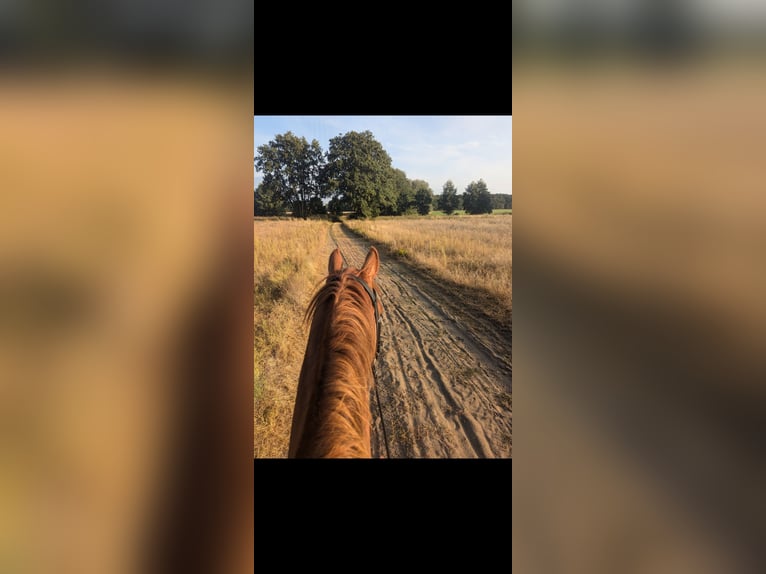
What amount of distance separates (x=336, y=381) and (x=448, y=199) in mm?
15267

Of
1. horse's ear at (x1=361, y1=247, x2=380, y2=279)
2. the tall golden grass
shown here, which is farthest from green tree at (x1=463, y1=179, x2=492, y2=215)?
horse's ear at (x1=361, y1=247, x2=380, y2=279)

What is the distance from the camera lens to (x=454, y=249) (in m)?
8.41

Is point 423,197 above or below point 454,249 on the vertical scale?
above

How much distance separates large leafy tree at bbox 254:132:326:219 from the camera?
10.5m

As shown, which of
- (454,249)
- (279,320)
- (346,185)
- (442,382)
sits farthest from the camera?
Result: (346,185)

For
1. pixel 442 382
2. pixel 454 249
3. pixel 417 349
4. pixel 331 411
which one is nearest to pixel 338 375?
pixel 331 411

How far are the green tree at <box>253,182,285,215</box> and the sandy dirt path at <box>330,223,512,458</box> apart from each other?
6104 mm

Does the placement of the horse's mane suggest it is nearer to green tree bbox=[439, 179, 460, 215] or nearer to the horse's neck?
the horse's neck
